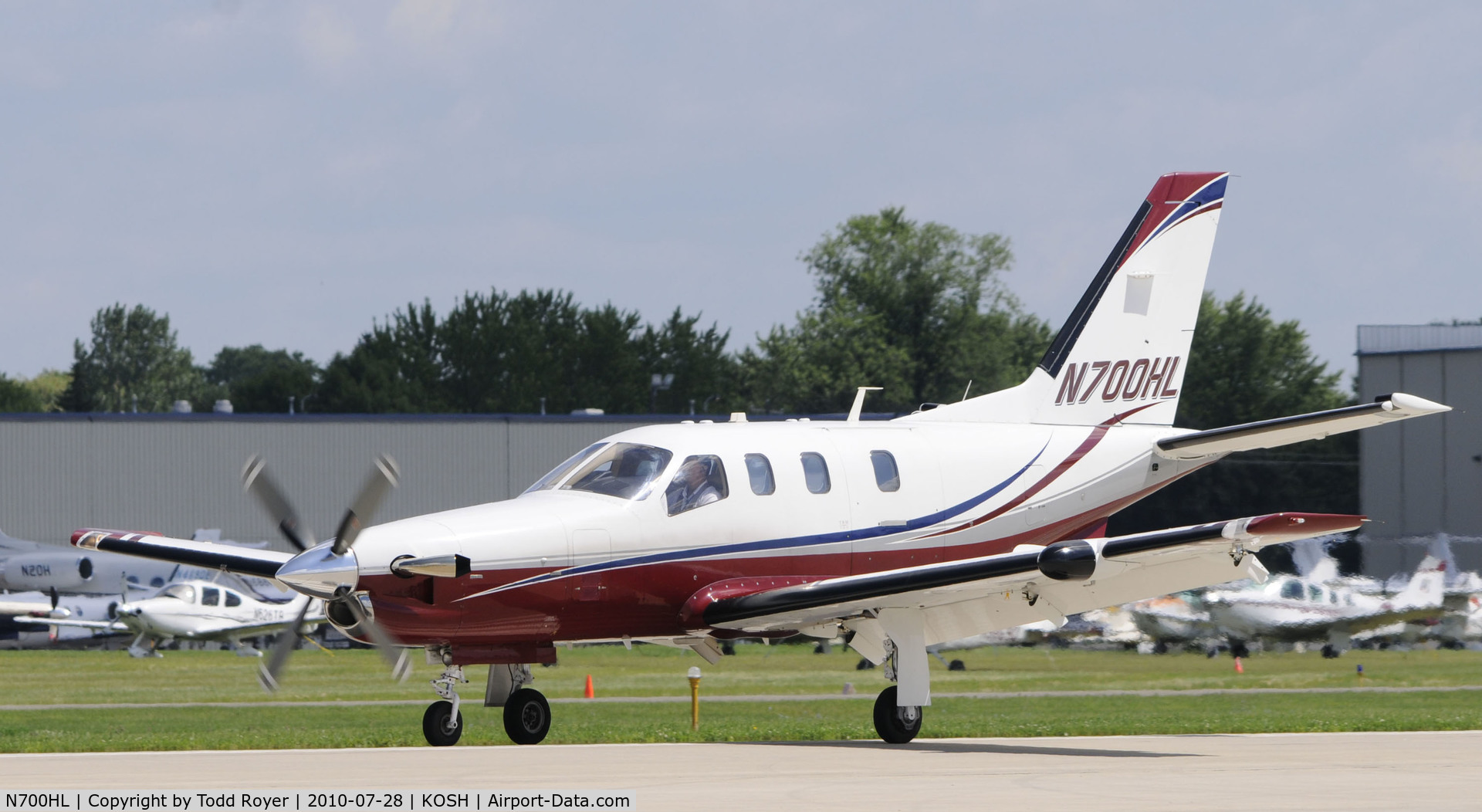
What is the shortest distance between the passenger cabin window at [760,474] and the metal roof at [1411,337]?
38.5 meters

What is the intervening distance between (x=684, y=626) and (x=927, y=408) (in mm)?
5009

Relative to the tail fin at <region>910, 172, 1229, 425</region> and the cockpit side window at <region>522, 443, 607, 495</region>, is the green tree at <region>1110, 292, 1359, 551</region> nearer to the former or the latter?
the tail fin at <region>910, 172, 1229, 425</region>

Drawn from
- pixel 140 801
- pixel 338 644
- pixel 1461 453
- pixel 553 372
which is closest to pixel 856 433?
pixel 140 801

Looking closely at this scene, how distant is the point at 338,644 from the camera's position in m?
43.8

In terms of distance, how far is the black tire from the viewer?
53.2 feet

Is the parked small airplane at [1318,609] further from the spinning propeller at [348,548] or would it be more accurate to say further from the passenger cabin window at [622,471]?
the spinning propeller at [348,548]

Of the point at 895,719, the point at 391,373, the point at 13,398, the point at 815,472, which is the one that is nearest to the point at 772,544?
the point at 815,472

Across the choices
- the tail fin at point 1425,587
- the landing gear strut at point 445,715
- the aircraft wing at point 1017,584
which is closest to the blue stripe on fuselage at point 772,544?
the aircraft wing at point 1017,584

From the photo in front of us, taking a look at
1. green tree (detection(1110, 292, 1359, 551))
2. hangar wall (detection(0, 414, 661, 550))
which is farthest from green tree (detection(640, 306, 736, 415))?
hangar wall (detection(0, 414, 661, 550))

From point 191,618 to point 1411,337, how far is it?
35600 millimetres

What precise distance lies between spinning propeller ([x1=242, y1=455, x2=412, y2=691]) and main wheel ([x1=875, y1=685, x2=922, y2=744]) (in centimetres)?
502

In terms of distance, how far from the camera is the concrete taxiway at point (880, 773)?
11.4 m

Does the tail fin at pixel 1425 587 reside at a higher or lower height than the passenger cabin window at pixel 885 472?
lower

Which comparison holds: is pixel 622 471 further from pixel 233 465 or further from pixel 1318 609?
pixel 233 465
